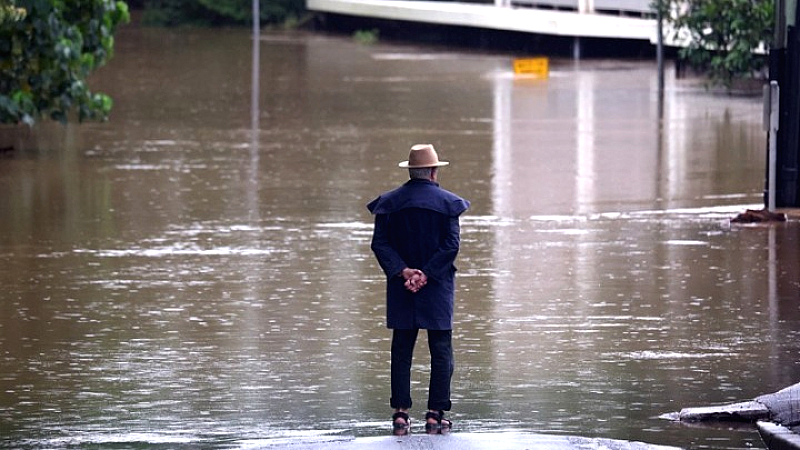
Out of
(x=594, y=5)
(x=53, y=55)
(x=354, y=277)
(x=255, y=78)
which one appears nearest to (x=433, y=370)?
(x=354, y=277)

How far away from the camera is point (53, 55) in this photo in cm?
1956

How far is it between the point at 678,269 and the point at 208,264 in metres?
3.85

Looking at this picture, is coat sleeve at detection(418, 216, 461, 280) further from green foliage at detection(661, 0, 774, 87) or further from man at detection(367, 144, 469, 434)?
green foliage at detection(661, 0, 774, 87)

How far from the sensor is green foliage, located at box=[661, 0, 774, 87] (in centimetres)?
2906

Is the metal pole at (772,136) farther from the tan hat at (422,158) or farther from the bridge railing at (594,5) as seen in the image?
the bridge railing at (594,5)

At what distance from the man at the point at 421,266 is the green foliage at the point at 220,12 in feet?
160

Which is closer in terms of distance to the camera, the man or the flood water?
the man

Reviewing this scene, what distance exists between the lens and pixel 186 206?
17.7 metres

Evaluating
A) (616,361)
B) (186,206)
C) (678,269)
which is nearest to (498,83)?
(186,206)

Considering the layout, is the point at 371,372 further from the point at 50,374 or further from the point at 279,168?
the point at 279,168

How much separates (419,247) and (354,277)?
525 centimetres

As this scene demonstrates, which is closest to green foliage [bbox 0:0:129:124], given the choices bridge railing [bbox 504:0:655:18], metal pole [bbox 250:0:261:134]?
metal pole [bbox 250:0:261:134]

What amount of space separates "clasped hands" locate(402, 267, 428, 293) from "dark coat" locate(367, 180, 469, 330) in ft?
0.12

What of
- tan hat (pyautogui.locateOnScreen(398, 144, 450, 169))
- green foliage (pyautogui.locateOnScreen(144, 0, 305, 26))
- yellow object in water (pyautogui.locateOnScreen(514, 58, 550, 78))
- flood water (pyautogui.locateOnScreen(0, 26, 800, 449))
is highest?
green foliage (pyautogui.locateOnScreen(144, 0, 305, 26))
